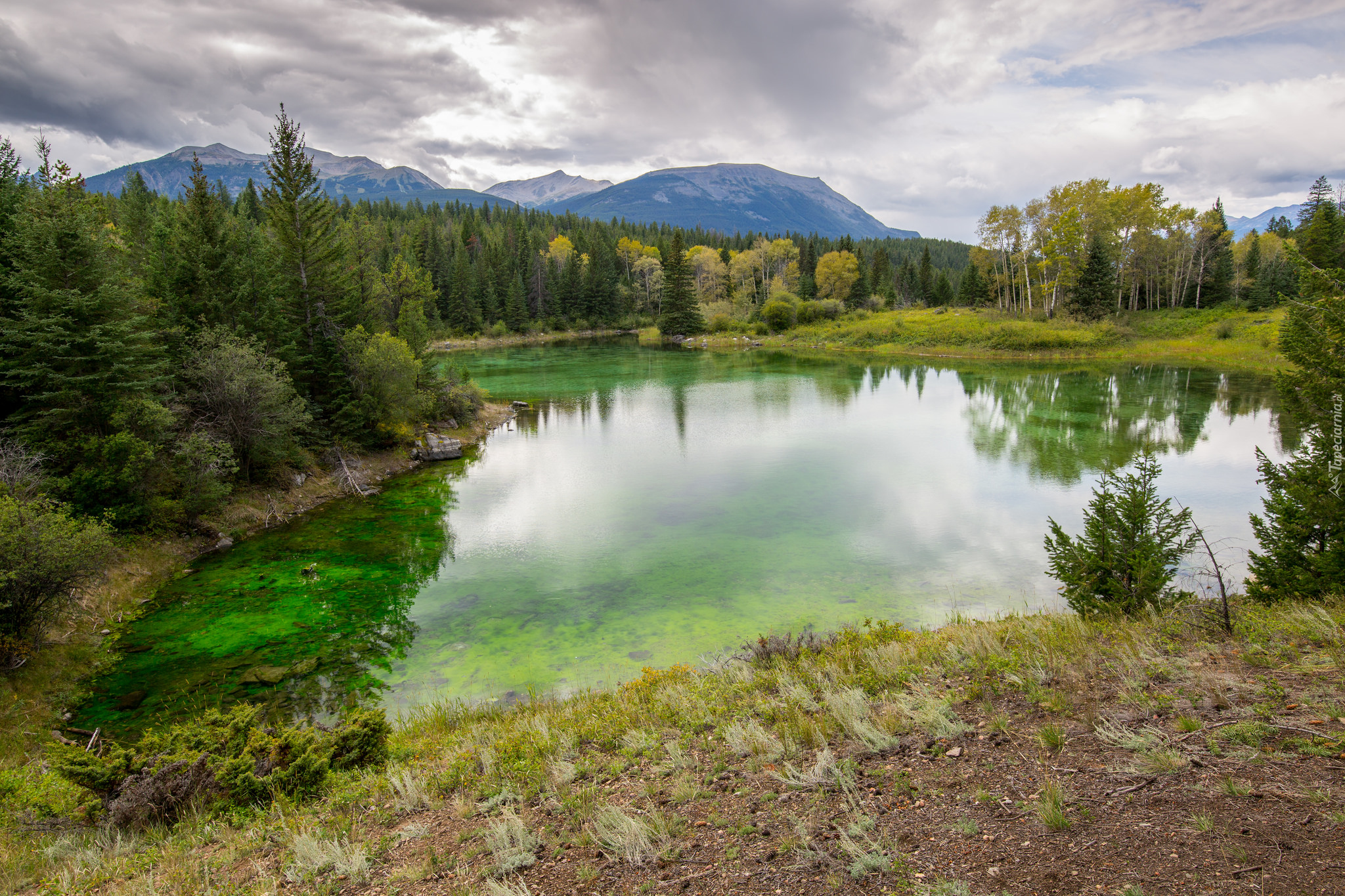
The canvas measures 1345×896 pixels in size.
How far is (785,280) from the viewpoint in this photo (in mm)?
98938

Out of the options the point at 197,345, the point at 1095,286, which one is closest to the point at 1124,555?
the point at 197,345

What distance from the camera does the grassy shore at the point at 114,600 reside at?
10.1 m

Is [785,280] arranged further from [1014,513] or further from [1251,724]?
[1251,724]

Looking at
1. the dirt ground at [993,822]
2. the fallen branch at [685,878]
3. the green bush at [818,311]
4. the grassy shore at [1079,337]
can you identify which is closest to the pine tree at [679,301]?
the green bush at [818,311]

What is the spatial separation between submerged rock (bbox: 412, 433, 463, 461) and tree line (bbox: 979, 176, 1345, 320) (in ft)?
187

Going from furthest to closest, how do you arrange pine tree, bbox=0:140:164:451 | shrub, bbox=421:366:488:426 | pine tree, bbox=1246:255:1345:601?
shrub, bbox=421:366:488:426
pine tree, bbox=0:140:164:451
pine tree, bbox=1246:255:1345:601

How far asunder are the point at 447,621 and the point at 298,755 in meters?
6.45

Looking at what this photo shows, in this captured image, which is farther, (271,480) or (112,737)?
(271,480)

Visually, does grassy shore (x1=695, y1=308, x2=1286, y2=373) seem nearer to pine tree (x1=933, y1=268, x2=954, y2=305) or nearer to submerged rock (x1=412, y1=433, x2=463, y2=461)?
pine tree (x1=933, y1=268, x2=954, y2=305)

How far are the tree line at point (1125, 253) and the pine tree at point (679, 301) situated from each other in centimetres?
3771

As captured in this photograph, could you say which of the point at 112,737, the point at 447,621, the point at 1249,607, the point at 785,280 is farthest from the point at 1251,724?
the point at 785,280

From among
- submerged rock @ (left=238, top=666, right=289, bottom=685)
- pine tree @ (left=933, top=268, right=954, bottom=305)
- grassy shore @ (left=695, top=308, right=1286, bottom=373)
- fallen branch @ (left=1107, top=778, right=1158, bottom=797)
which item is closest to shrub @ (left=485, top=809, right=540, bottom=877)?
fallen branch @ (left=1107, top=778, right=1158, bottom=797)

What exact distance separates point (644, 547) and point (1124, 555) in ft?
36.7

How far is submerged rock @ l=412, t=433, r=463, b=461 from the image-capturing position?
2884 cm
